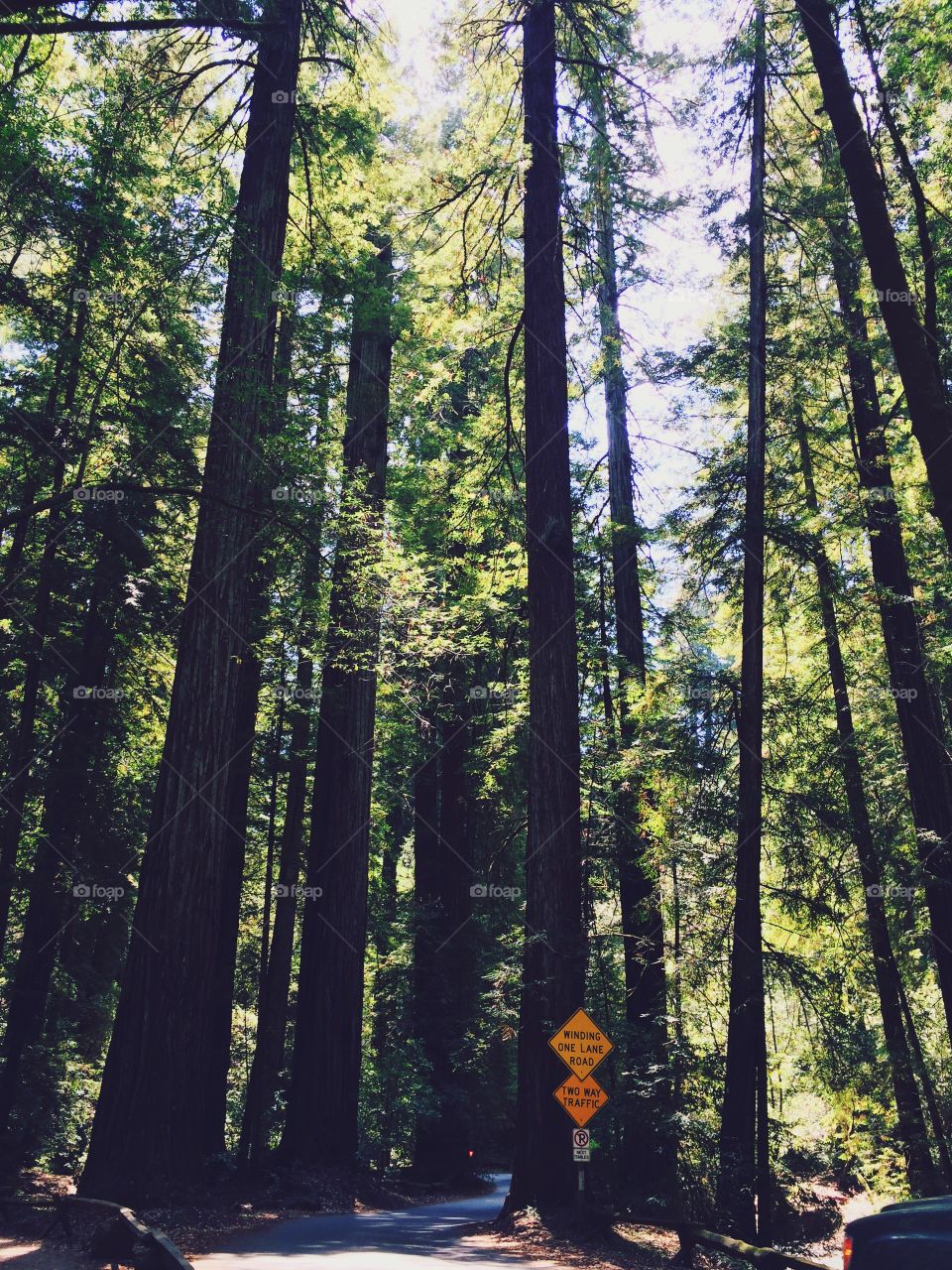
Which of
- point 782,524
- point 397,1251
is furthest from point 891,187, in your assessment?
point 397,1251

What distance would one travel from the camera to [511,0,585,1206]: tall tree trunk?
1009 cm

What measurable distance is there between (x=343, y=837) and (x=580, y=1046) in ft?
23.5

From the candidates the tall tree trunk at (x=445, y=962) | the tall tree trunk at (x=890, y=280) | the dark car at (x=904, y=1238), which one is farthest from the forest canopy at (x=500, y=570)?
the dark car at (x=904, y=1238)

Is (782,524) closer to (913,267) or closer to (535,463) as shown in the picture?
(535,463)

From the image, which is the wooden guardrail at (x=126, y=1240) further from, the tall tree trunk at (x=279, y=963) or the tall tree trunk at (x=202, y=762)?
the tall tree trunk at (x=279, y=963)

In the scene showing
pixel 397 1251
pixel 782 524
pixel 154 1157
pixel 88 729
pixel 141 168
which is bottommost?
pixel 397 1251

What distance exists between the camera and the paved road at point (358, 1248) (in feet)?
25.4

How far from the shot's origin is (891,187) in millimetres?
13492

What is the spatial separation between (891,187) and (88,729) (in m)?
15.2

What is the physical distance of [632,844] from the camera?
14188 mm

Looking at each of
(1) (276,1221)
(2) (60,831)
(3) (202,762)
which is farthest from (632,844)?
(2) (60,831)

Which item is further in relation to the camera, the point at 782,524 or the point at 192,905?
the point at 782,524

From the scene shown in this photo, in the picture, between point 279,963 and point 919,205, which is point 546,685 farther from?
point 279,963

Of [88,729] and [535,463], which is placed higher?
[535,463]
